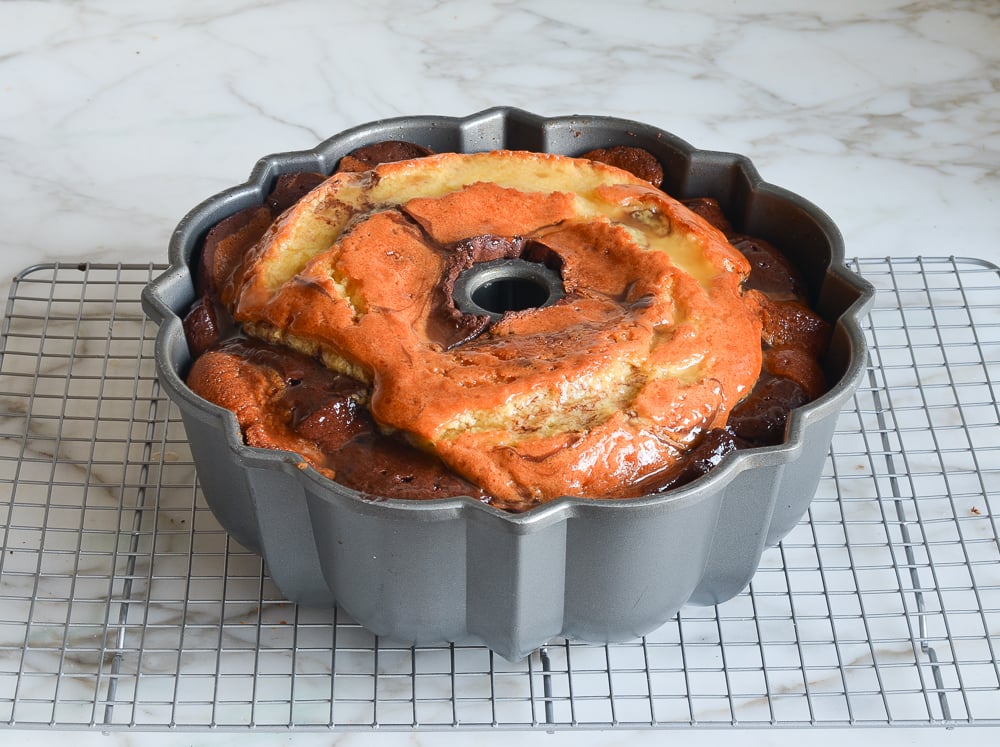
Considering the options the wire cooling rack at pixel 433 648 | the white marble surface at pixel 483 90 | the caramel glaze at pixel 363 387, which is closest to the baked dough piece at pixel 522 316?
the caramel glaze at pixel 363 387

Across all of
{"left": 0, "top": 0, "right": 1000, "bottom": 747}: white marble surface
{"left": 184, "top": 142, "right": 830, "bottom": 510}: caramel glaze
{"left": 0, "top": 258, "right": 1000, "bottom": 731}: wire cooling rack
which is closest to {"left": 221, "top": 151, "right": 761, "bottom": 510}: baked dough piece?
Result: {"left": 184, "top": 142, "right": 830, "bottom": 510}: caramel glaze

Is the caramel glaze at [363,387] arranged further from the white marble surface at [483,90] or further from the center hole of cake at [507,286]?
the white marble surface at [483,90]

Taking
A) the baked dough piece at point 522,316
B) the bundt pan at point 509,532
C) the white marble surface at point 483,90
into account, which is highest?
the baked dough piece at point 522,316

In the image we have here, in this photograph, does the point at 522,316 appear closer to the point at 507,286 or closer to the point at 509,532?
the point at 507,286

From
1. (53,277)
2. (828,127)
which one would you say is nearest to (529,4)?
(828,127)

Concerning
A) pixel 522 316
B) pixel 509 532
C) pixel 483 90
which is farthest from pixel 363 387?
pixel 483 90

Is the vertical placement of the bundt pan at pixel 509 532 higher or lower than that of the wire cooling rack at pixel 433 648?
higher
